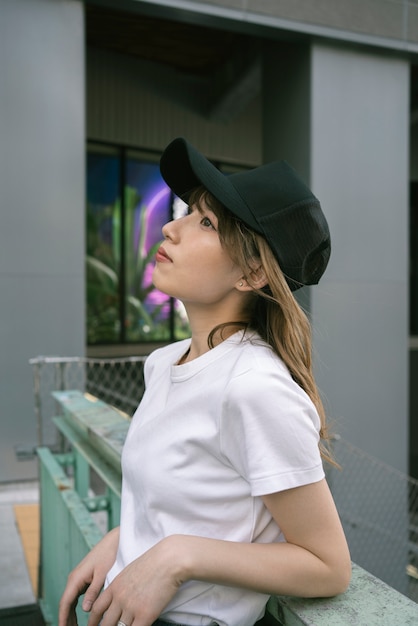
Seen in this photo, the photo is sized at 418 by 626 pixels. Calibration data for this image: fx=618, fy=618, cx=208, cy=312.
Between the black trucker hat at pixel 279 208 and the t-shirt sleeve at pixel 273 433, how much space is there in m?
0.23

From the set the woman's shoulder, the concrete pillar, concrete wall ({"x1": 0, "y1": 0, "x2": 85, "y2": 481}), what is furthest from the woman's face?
the concrete pillar

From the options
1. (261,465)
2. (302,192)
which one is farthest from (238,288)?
(261,465)

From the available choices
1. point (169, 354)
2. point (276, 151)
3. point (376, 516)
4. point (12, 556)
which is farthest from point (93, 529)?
point (276, 151)

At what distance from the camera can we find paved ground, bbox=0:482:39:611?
10.2ft

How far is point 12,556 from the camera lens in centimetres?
366

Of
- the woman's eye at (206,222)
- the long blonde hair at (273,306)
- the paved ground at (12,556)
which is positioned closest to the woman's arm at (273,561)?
the long blonde hair at (273,306)

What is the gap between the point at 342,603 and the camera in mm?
845

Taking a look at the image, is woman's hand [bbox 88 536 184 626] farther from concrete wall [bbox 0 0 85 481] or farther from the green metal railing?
concrete wall [bbox 0 0 85 481]

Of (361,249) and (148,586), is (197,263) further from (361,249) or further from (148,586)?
(361,249)

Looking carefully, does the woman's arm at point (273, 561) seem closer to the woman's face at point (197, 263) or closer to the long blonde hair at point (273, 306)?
the long blonde hair at point (273, 306)

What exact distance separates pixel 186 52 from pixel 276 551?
9376mm

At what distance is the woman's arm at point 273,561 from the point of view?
32.2 inches

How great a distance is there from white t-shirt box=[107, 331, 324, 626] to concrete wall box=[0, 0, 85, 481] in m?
4.64

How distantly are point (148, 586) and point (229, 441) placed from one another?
0.22 m
